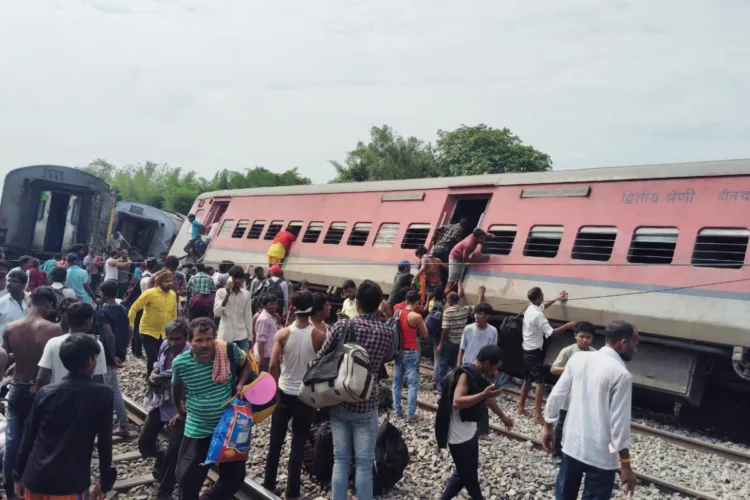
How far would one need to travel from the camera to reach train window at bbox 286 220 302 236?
1510cm

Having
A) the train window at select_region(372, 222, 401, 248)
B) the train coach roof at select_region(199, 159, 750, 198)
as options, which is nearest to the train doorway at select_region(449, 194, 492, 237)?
the train coach roof at select_region(199, 159, 750, 198)

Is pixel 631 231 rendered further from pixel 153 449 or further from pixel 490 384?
pixel 153 449

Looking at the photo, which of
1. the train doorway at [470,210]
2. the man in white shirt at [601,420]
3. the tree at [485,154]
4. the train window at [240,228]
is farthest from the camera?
the tree at [485,154]

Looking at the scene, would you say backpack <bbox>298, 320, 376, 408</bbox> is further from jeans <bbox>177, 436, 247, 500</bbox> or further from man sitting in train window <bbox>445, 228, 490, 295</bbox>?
man sitting in train window <bbox>445, 228, 490, 295</bbox>

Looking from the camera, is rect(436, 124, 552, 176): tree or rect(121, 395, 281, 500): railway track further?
rect(436, 124, 552, 176): tree

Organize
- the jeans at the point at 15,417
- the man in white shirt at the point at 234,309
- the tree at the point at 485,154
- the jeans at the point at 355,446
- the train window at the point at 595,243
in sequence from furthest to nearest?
1. the tree at the point at 485,154
2. the train window at the point at 595,243
3. the man in white shirt at the point at 234,309
4. the jeans at the point at 15,417
5. the jeans at the point at 355,446

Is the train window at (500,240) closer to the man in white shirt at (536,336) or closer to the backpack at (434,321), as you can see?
A: the backpack at (434,321)

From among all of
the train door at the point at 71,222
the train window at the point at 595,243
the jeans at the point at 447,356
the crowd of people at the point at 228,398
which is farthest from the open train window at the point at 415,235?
the train door at the point at 71,222

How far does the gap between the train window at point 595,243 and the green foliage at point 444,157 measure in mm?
25140

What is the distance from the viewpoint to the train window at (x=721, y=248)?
791cm

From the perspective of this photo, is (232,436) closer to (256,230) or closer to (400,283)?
(400,283)

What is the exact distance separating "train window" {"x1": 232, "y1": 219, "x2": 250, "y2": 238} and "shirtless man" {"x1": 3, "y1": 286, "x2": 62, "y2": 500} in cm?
1187

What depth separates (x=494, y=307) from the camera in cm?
1012

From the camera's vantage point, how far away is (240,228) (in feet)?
56.6
